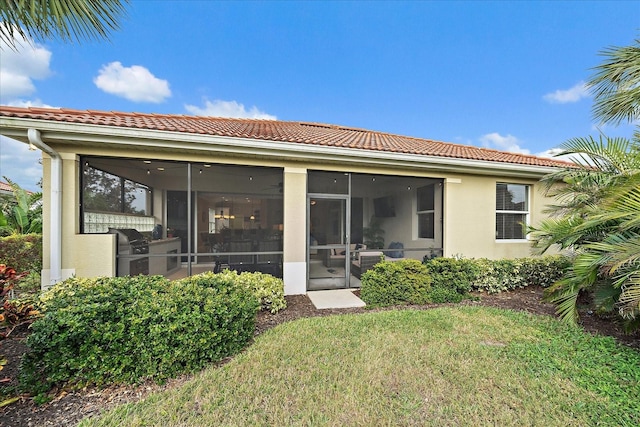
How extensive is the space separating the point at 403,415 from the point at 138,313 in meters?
3.27

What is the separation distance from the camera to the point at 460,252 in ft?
26.2

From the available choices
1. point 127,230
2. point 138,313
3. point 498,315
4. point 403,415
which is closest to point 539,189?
point 498,315

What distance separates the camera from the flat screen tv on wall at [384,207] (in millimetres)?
7730

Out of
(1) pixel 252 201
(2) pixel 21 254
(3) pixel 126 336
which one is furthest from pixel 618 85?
(2) pixel 21 254

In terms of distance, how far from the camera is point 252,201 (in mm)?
6637

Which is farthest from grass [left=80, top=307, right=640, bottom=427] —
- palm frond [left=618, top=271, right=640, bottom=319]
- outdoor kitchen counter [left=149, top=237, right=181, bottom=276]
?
outdoor kitchen counter [left=149, top=237, right=181, bottom=276]

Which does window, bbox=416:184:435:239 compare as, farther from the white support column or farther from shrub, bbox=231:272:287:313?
shrub, bbox=231:272:287:313

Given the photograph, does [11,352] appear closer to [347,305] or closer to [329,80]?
[347,305]

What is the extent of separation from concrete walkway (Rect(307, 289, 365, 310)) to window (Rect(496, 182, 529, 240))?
545cm

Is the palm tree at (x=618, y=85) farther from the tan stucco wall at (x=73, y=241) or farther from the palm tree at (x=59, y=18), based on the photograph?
the tan stucco wall at (x=73, y=241)

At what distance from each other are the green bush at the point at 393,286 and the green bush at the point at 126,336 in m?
3.21

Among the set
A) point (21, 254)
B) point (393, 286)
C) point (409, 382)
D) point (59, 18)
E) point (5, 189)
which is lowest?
point (409, 382)

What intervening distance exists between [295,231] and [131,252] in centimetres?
383

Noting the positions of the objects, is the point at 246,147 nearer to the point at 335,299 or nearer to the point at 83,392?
the point at 335,299
